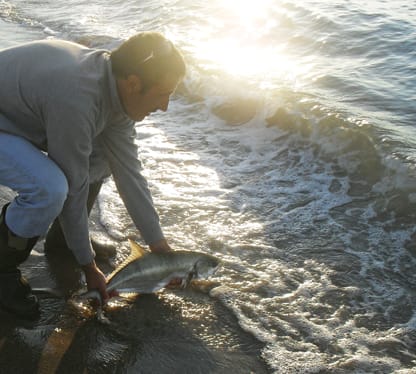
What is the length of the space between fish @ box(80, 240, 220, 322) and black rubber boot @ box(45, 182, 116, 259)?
713mm

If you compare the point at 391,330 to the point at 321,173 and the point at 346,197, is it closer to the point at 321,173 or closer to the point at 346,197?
the point at 346,197

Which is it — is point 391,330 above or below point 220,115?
above

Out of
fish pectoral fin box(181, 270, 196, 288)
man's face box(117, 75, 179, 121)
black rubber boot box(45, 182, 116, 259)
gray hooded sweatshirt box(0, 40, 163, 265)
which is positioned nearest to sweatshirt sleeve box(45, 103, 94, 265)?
gray hooded sweatshirt box(0, 40, 163, 265)

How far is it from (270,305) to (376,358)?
0.85m

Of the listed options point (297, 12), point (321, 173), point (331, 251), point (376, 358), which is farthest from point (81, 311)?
point (297, 12)

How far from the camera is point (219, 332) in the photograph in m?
3.62

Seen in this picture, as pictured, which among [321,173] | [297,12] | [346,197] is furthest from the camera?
[297,12]

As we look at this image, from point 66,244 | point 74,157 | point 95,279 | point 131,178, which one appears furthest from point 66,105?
point 66,244

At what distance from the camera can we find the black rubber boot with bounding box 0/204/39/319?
3.30m

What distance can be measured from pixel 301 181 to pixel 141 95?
369 centimetres

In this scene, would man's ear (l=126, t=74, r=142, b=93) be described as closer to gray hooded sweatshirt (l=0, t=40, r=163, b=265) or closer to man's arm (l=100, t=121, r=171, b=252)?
gray hooded sweatshirt (l=0, t=40, r=163, b=265)

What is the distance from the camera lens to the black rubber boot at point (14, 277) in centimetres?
330

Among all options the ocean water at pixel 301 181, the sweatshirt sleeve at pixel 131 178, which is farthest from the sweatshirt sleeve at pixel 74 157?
the ocean water at pixel 301 181

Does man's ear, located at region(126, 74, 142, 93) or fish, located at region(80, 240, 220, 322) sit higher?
man's ear, located at region(126, 74, 142, 93)
